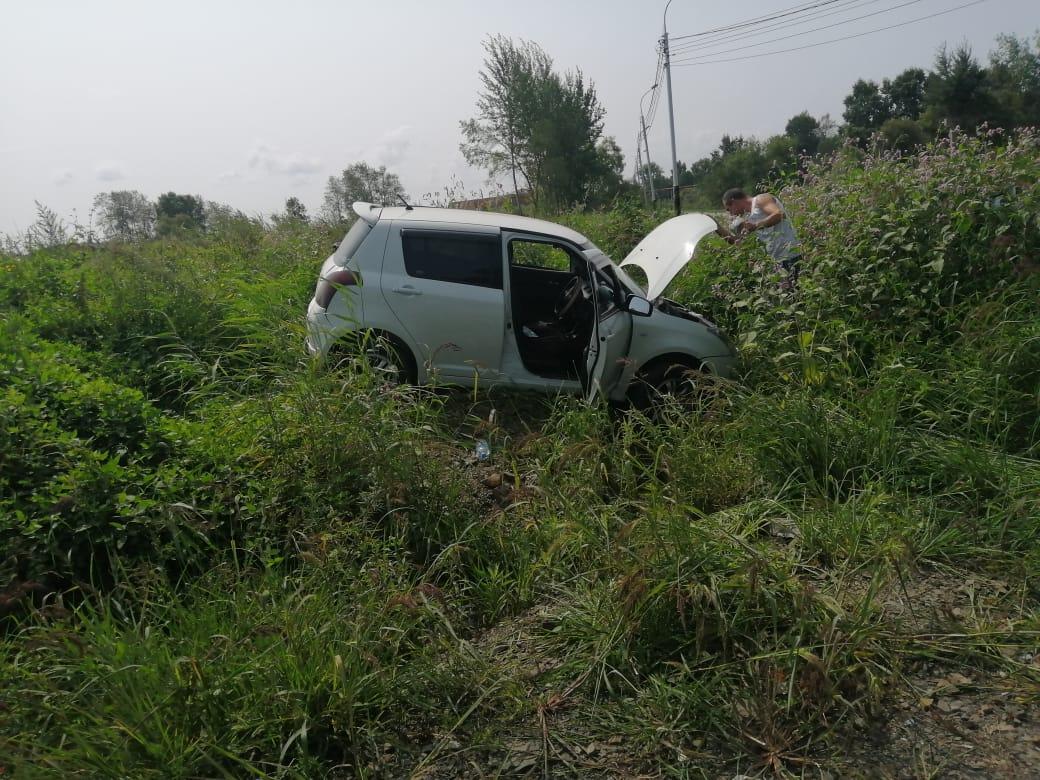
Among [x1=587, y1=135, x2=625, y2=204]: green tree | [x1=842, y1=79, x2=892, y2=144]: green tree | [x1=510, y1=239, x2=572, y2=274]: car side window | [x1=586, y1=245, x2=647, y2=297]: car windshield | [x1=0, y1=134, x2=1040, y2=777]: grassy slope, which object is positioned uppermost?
[x1=842, y1=79, x2=892, y2=144]: green tree

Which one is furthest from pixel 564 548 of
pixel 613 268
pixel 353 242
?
pixel 353 242

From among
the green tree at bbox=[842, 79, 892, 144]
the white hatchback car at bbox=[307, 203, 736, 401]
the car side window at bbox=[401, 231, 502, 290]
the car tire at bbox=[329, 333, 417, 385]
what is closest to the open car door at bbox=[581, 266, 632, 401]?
the white hatchback car at bbox=[307, 203, 736, 401]

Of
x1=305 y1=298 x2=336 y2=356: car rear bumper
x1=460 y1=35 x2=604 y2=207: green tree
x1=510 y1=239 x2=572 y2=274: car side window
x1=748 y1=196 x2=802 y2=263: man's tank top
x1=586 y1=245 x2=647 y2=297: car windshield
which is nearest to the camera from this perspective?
x1=305 y1=298 x2=336 y2=356: car rear bumper

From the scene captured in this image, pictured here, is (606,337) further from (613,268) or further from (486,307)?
(486,307)

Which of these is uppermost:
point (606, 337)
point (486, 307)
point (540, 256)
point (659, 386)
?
point (540, 256)

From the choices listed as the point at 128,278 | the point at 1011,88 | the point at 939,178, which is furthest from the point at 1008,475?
the point at 1011,88

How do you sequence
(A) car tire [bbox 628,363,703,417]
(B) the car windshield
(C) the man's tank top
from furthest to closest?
(C) the man's tank top
(B) the car windshield
(A) car tire [bbox 628,363,703,417]

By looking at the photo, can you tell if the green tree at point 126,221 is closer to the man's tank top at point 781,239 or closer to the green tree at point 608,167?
the man's tank top at point 781,239

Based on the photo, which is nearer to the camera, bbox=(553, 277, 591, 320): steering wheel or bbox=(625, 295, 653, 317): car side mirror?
bbox=(625, 295, 653, 317): car side mirror

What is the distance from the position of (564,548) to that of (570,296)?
3178 millimetres

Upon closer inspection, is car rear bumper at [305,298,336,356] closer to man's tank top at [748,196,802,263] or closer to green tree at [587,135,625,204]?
man's tank top at [748,196,802,263]

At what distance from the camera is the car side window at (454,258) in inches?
220

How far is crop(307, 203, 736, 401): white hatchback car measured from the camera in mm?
5398

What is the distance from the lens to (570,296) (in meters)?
6.18
